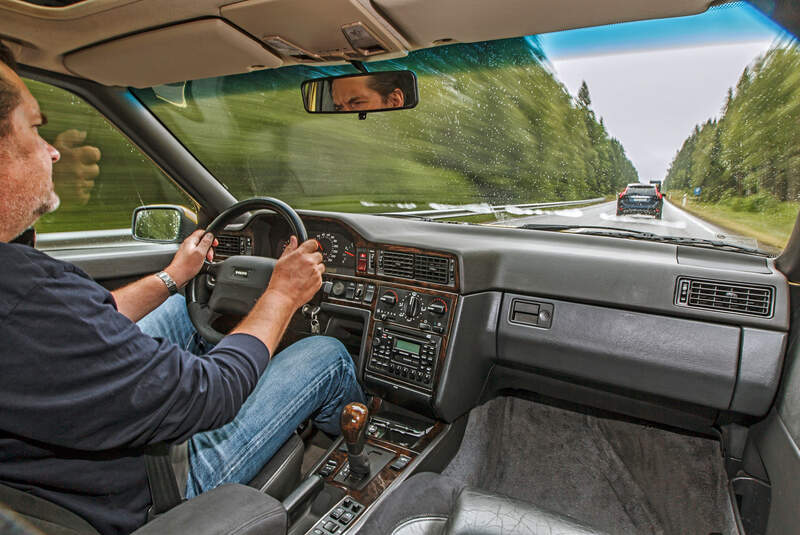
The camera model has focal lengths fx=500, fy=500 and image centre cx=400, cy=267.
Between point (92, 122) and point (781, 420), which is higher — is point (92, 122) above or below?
above

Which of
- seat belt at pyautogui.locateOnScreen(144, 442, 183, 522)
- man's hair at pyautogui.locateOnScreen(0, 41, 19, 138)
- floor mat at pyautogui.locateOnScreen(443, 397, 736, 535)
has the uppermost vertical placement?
man's hair at pyautogui.locateOnScreen(0, 41, 19, 138)

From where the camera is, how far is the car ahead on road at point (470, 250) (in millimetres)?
1700

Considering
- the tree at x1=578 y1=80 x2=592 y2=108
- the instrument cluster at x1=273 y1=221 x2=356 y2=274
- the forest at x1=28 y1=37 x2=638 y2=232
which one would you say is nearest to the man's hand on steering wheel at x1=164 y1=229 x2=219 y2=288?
the instrument cluster at x1=273 y1=221 x2=356 y2=274

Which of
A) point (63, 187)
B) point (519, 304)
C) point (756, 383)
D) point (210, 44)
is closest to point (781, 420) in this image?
point (756, 383)

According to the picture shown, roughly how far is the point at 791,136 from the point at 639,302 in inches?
31.7

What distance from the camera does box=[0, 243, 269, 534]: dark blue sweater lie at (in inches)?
36.8

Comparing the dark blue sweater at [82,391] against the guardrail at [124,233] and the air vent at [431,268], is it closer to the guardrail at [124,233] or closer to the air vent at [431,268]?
the air vent at [431,268]

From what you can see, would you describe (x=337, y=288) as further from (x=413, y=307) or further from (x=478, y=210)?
(x=478, y=210)

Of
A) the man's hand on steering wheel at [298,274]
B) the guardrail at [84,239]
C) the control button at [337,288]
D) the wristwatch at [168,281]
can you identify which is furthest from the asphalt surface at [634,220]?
the guardrail at [84,239]

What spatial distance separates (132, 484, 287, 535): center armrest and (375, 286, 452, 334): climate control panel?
47.7 inches

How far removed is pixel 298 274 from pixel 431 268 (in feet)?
2.30

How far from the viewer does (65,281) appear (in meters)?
1.03

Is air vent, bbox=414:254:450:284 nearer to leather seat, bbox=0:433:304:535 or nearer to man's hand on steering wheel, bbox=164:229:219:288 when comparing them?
man's hand on steering wheel, bbox=164:229:219:288

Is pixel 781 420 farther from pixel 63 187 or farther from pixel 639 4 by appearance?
pixel 63 187
